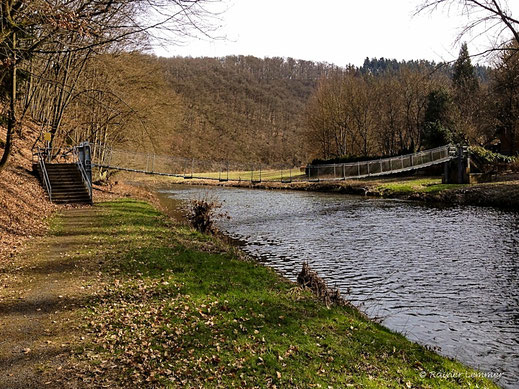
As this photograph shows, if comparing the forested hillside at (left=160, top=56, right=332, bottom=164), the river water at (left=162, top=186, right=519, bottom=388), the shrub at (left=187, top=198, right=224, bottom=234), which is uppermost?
the forested hillside at (left=160, top=56, right=332, bottom=164)

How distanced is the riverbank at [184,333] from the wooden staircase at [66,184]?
32.9 feet

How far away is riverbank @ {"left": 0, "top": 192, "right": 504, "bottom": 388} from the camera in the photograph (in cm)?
465

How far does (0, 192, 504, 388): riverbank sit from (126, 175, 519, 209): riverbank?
1851 centimetres

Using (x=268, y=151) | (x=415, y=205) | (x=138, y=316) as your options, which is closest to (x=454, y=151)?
(x=415, y=205)

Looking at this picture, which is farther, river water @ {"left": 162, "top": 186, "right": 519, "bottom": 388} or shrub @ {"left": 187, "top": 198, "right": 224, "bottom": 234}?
shrub @ {"left": 187, "top": 198, "right": 224, "bottom": 234}

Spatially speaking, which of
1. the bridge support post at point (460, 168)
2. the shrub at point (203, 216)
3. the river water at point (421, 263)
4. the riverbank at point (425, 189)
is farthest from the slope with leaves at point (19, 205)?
the bridge support post at point (460, 168)

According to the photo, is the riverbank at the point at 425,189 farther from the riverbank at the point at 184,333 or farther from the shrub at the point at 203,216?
the riverbank at the point at 184,333

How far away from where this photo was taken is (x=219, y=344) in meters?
5.34

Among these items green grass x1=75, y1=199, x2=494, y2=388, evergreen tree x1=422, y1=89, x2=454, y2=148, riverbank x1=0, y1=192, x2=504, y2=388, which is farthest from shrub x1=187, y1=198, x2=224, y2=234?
evergreen tree x1=422, y1=89, x2=454, y2=148

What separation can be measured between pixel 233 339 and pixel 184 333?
659mm

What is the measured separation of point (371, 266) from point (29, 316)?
7923 mm

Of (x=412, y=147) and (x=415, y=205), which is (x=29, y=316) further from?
(x=412, y=147)

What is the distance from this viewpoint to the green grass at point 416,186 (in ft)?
89.0

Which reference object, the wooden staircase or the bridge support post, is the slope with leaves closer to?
the wooden staircase
